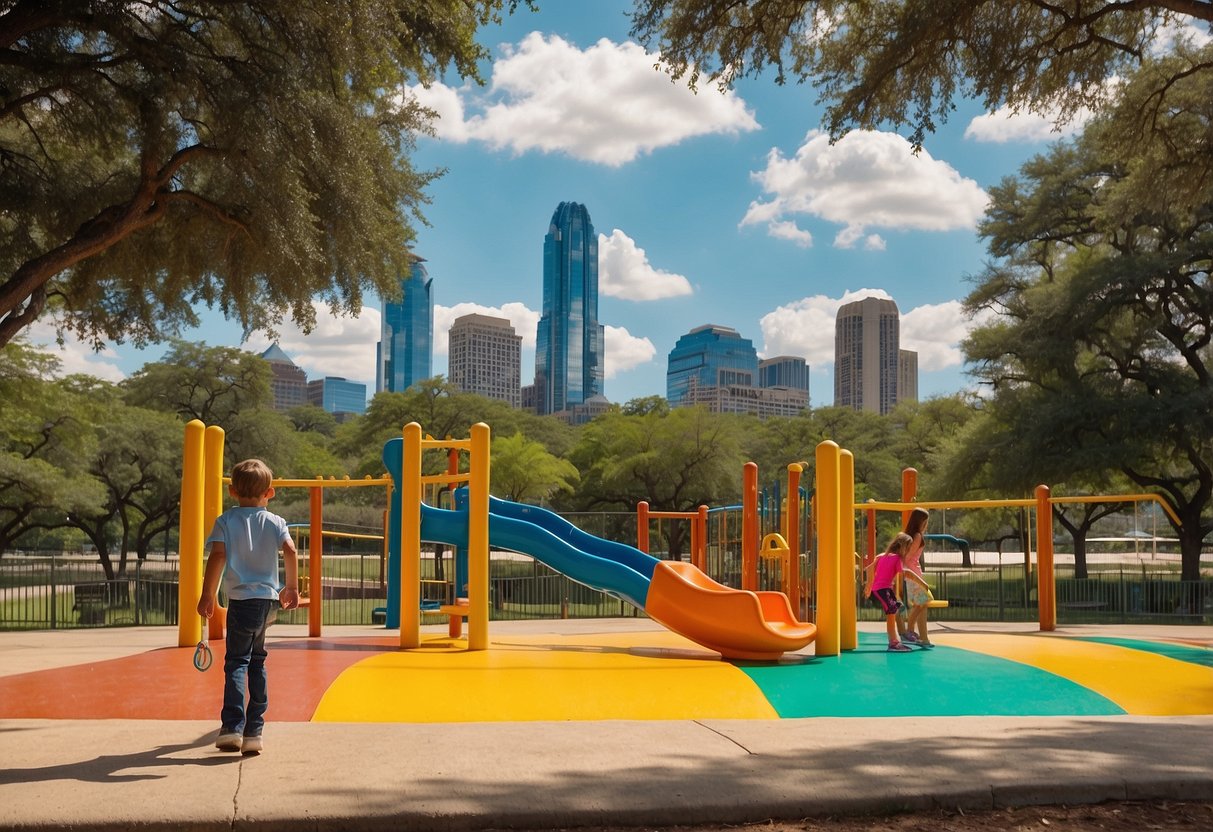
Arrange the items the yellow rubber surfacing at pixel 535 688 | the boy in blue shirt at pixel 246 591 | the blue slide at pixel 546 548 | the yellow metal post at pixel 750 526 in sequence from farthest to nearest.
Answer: the yellow metal post at pixel 750 526 → the blue slide at pixel 546 548 → the yellow rubber surfacing at pixel 535 688 → the boy in blue shirt at pixel 246 591

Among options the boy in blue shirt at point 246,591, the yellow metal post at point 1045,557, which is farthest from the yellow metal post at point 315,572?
the yellow metal post at point 1045,557

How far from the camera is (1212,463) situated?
2866 cm

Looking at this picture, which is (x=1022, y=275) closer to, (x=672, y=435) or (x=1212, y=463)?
(x=1212, y=463)

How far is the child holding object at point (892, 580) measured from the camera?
1082 centimetres

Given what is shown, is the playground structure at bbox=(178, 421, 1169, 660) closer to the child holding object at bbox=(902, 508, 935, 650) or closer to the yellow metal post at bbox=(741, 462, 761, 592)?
the yellow metal post at bbox=(741, 462, 761, 592)

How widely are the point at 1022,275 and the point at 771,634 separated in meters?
29.2

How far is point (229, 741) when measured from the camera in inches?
230

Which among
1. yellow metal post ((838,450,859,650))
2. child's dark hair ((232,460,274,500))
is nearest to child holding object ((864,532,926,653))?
yellow metal post ((838,450,859,650))

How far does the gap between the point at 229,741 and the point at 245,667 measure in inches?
17.6

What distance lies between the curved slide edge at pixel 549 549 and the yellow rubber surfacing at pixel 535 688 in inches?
29.0

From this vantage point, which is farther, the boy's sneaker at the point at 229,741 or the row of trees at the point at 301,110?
the row of trees at the point at 301,110

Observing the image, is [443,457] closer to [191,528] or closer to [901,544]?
[191,528]

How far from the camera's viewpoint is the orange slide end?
33.1ft

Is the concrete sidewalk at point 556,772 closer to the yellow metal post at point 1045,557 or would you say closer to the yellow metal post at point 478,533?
the yellow metal post at point 478,533
